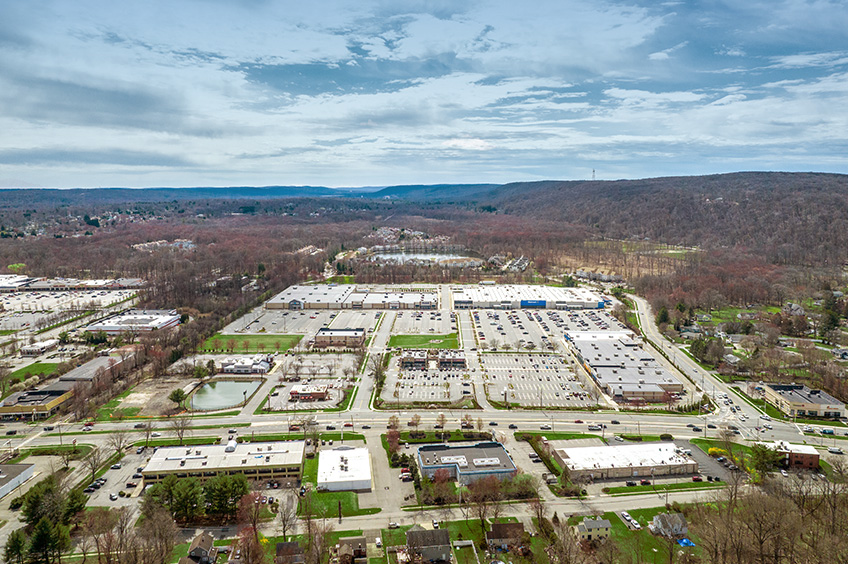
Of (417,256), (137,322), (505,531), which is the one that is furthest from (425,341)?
(417,256)

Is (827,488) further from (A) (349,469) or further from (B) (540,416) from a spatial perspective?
(A) (349,469)

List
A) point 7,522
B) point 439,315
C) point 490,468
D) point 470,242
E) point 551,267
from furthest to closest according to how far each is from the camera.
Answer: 1. point 470,242
2. point 551,267
3. point 439,315
4. point 490,468
5. point 7,522

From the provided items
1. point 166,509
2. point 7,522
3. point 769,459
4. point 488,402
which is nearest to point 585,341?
point 488,402

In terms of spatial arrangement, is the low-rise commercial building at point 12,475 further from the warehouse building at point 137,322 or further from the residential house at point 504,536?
the warehouse building at point 137,322

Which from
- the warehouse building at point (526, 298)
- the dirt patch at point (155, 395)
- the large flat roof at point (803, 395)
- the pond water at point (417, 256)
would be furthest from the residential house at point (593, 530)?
the pond water at point (417, 256)

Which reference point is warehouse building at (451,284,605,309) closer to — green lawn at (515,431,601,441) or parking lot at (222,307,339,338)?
parking lot at (222,307,339,338)

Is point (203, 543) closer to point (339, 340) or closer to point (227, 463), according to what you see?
point (227, 463)
